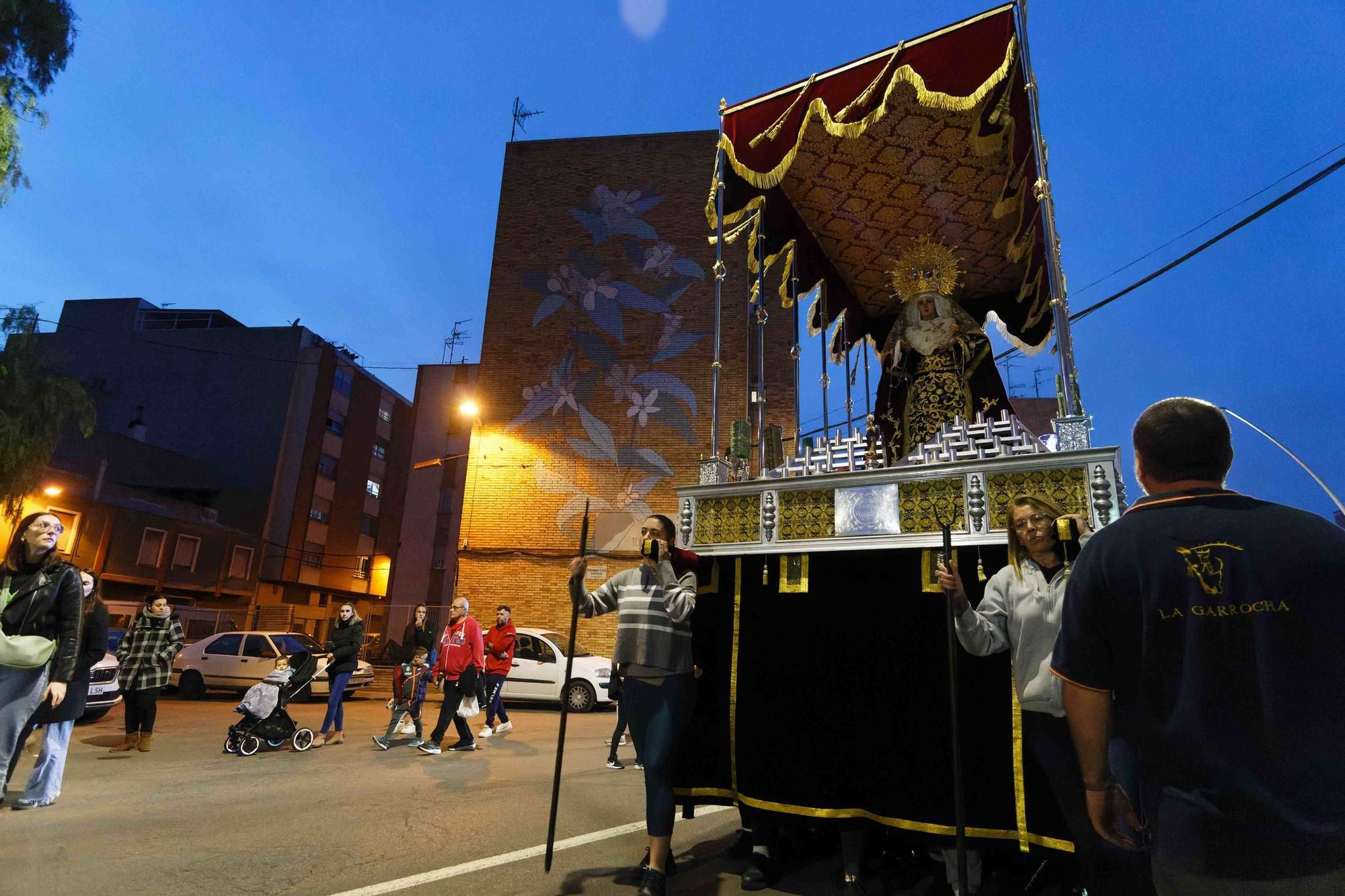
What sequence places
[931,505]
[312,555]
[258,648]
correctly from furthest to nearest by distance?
[312,555]
[258,648]
[931,505]

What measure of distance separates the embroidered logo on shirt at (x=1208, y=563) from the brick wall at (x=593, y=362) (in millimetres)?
16844

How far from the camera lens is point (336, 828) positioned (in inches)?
194

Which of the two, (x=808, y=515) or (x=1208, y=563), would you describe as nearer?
(x=1208, y=563)

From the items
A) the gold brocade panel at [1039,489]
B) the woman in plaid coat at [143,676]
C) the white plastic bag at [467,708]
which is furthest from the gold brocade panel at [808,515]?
the woman in plaid coat at [143,676]

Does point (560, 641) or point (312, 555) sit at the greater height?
point (312, 555)

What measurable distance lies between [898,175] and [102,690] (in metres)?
12.7

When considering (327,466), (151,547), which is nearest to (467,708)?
(151,547)

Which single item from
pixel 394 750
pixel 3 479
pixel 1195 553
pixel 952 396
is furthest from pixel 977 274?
pixel 3 479

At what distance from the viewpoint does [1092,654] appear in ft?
5.85

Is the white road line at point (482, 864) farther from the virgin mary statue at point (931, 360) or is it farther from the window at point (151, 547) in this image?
the window at point (151, 547)

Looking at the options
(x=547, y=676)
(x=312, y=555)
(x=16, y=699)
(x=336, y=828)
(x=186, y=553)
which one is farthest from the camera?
(x=312, y=555)

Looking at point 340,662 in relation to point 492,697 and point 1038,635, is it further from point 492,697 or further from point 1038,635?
point 1038,635

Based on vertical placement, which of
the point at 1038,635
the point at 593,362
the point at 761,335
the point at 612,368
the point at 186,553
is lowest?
the point at 1038,635

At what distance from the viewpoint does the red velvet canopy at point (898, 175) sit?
5.55m
